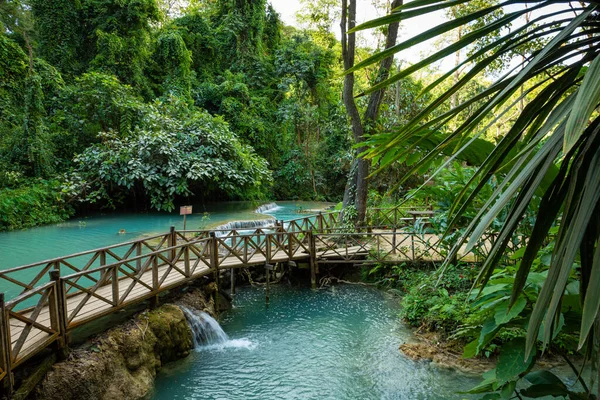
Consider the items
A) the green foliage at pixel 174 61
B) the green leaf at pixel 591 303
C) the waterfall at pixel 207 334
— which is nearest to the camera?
the green leaf at pixel 591 303

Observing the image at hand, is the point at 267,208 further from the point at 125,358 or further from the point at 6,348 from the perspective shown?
the point at 6,348

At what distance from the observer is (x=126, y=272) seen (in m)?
6.20

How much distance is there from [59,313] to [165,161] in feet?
39.9

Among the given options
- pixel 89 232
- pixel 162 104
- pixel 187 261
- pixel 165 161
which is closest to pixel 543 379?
pixel 187 261

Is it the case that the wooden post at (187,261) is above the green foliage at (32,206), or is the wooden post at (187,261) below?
→ below

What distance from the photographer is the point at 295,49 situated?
24406 mm

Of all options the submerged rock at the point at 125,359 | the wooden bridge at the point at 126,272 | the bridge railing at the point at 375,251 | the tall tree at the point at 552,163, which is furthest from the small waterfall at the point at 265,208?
the tall tree at the point at 552,163

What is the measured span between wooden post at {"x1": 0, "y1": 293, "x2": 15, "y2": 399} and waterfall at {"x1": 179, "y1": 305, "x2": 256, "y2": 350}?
10.4 feet

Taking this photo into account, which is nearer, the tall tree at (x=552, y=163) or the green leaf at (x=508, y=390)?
the tall tree at (x=552, y=163)

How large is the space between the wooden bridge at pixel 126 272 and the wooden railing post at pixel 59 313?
11 millimetres

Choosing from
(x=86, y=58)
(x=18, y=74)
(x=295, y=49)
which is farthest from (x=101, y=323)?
(x=295, y=49)

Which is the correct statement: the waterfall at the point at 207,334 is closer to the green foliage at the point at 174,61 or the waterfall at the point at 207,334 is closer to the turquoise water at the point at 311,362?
the turquoise water at the point at 311,362

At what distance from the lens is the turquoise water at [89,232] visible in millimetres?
10648

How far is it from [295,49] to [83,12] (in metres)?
11.7
